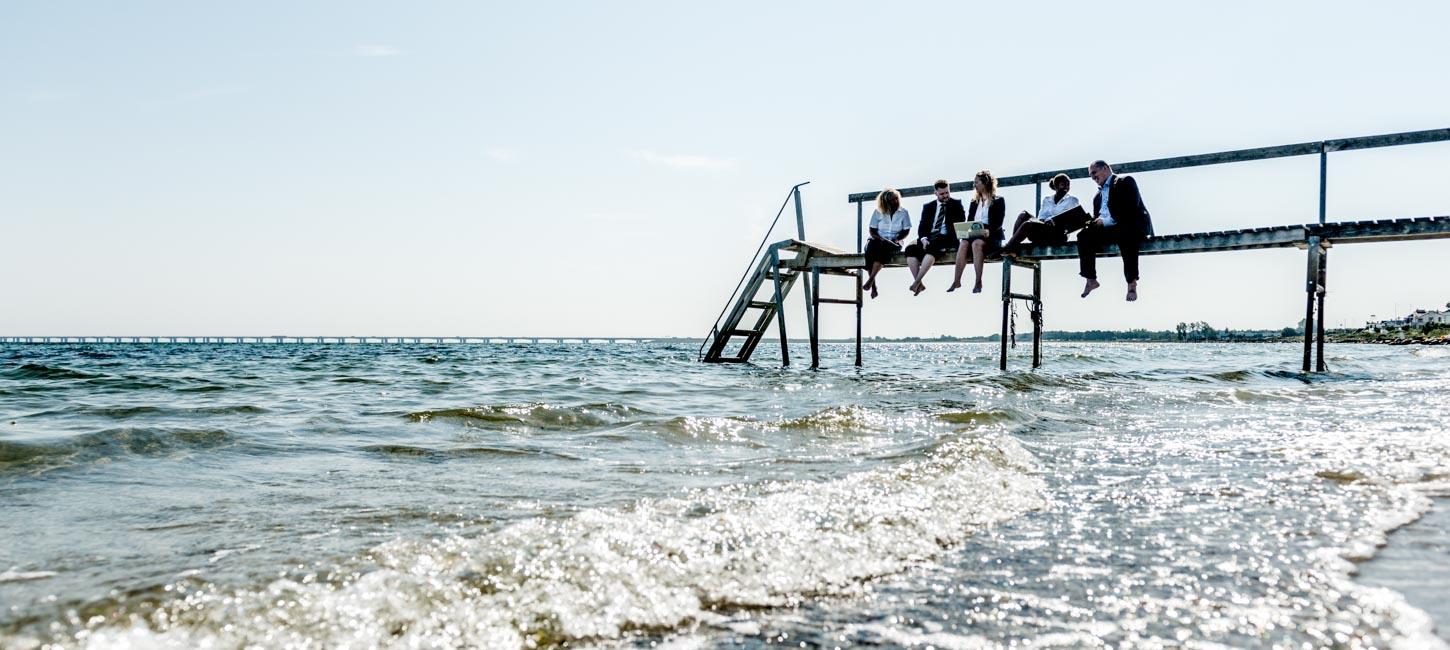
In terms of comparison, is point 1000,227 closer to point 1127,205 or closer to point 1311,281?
point 1127,205

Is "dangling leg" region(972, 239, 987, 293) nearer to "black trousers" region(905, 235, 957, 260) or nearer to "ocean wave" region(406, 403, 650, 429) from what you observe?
"black trousers" region(905, 235, 957, 260)

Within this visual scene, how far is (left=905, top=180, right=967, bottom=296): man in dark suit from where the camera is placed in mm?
12469

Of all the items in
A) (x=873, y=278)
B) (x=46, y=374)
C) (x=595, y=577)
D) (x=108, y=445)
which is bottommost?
(x=46, y=374)

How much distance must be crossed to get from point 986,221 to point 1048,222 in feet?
2.78

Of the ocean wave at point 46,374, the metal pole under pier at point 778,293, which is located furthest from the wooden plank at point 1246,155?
the ocean wave at point 46,374

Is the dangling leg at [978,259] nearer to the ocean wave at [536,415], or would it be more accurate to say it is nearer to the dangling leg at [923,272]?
the dangling leg at [923,272]

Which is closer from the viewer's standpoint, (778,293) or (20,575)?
(20,575)

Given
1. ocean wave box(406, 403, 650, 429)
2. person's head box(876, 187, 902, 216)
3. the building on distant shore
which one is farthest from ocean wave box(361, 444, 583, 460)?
the building on distant shore

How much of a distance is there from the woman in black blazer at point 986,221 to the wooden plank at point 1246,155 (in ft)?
3.13

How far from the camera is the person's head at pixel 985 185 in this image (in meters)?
11.6

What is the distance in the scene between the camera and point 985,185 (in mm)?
11750

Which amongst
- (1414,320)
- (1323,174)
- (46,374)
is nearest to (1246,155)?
(1323,174)

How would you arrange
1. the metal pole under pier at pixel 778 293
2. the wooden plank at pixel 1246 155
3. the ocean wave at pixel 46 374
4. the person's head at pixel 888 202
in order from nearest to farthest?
the wooden plank at pixel 1246 155, the person's head at pixel 888 202, the ocean wave at pixel 46 374, the metal pole under pier at pixel 778 293

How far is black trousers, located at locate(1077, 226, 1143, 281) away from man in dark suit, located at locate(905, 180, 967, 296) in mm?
1902
